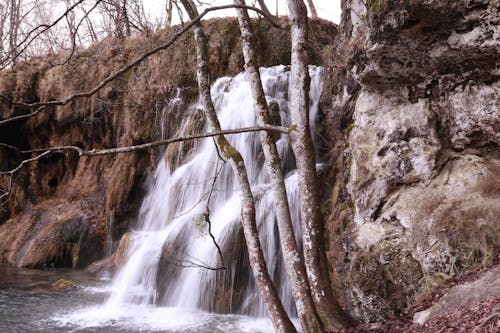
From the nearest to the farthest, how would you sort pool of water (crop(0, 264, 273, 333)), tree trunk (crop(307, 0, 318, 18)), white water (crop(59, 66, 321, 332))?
pool of water (crop(0, 264, 273, 333)) < white water (crop(59, 66, 321, 332)) < tree trunk (crop(307, 0, 318, 18))

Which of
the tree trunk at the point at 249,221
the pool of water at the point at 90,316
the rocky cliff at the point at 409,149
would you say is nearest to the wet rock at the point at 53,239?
the pool of water at the point at 90,316

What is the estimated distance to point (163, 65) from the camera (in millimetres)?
14617

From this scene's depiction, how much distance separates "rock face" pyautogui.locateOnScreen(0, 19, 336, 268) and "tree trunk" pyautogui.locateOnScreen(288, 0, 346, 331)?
693 cm

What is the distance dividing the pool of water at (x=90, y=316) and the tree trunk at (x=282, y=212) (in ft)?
6.53

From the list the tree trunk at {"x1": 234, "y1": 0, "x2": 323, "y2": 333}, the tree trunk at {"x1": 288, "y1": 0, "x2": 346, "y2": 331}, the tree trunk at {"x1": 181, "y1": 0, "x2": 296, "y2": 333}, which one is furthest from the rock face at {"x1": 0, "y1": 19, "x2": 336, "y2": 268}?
the tree trunk at {"x1": 288, "y1": 0, "x2": 346, "y2": 331}

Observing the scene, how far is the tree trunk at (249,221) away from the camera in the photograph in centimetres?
460

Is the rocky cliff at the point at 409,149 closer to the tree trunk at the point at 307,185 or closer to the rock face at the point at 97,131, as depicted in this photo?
the tree trunk at the point at 307,185

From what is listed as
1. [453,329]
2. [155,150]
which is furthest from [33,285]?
[453,329]

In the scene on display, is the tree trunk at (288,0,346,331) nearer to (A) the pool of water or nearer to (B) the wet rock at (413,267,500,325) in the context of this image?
(B) the wet rock at (413,267,500,325)

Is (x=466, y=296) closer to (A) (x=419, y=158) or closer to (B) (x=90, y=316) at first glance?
(A) (x=419, y=158)

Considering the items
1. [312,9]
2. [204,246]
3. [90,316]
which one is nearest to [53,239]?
[90,316]

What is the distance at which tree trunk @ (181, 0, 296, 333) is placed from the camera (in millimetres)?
4600

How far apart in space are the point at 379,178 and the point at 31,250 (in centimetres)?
1101

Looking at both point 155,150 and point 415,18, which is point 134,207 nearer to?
point 155,150
